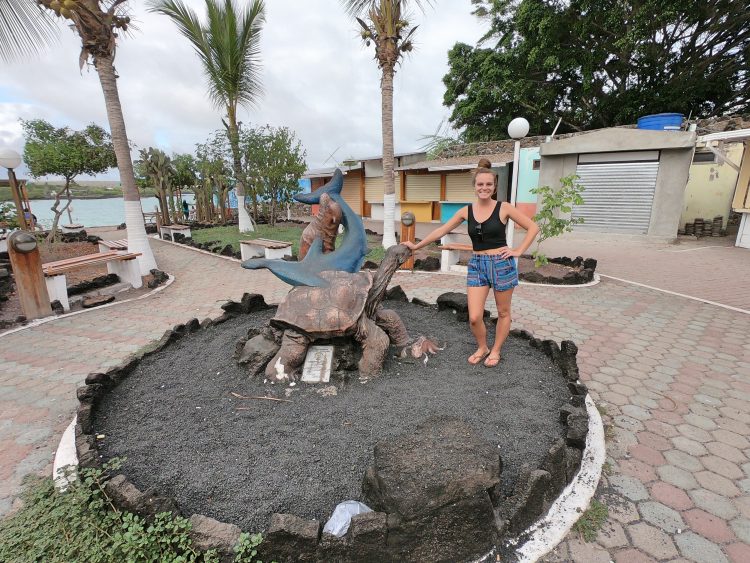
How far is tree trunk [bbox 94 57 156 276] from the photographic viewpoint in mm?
6914

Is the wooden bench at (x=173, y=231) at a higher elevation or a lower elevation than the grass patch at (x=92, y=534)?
higher

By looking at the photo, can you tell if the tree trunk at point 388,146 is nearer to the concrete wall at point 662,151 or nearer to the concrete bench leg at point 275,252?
the concrete bench leg at point 275,252

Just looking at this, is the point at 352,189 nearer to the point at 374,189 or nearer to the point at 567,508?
the point at 374,189

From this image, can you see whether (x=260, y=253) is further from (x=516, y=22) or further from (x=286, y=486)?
(x=516, y=22)

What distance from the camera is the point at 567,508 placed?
2059mm

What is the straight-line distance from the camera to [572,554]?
185 cm

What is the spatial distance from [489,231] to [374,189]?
17.8 meters

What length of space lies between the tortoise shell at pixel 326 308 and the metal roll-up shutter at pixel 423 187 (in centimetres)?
1487

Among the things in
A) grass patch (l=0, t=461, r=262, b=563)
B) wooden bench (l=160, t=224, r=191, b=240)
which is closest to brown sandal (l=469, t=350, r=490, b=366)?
grass patch (l=0, t=461, r=262, b=563)

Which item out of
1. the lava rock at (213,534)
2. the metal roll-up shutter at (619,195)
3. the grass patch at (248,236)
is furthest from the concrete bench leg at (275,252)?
the metal roll-up shutter at (619,195)

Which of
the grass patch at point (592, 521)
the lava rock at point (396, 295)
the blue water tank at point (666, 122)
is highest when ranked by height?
the blue water tank at point (666, 122)

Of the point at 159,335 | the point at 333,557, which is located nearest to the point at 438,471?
the point at 333,557

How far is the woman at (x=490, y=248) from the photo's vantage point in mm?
3105

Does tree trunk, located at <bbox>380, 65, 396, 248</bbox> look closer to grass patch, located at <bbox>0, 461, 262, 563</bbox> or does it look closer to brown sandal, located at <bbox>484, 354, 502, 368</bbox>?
brown sandal, located at <bbox>484, 354, 502, 368</bbox>
